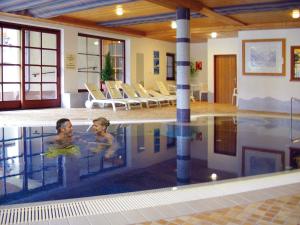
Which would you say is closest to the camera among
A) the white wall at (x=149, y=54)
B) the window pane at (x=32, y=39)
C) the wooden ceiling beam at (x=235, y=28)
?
the window pane at (x=32, y=39)

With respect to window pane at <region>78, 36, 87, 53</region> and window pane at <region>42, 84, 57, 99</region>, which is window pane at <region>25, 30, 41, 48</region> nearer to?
window pane at <region>42, 84, 57, 99</region>

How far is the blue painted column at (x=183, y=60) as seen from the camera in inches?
376

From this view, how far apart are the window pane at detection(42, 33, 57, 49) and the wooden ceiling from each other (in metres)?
0.78

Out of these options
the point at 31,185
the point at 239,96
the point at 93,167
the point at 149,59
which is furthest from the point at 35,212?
the point at 149,59

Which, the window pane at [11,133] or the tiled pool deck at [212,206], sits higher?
the window pane at [11,133]

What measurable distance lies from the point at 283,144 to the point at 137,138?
2.60 m

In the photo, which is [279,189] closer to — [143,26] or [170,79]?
[143,26]

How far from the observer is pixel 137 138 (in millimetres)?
7242

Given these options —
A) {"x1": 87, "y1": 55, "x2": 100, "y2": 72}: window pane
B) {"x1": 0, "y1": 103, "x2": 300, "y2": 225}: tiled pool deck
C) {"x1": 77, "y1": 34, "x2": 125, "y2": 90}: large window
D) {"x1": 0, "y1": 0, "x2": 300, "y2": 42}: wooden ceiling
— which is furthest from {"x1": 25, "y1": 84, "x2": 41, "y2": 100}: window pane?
{"x1": 0, "y1": 103, "x2": 300, "y2": 225}: tiled pool deck

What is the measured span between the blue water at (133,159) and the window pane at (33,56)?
4644mm

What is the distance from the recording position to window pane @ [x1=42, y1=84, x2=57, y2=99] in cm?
1292

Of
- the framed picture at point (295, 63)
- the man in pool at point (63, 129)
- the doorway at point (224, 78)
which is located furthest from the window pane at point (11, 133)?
the doorway at point (224, 78)

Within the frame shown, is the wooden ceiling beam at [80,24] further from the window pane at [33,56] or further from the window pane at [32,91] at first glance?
the window pane at [32,91]

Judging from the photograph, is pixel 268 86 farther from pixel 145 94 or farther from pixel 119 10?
pixel 119 10
